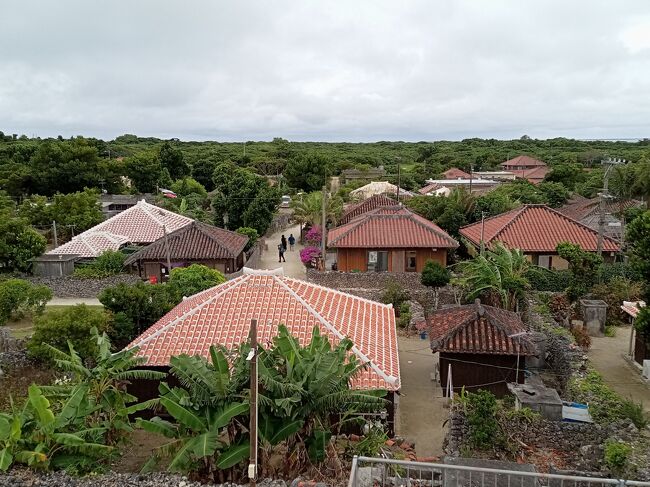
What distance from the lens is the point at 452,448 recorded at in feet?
36.1

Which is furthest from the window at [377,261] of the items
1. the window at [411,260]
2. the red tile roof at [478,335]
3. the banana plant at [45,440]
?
the banana plant at [45,440]

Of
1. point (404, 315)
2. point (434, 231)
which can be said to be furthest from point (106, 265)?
point (434, 231)

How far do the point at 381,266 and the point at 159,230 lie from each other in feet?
49.7

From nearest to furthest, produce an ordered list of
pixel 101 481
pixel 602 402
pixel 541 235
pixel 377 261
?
pixel 101 481 < pixel 602 402 < pixel 541 235 < pixel 377 261

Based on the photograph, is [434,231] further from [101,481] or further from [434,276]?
[101,481]

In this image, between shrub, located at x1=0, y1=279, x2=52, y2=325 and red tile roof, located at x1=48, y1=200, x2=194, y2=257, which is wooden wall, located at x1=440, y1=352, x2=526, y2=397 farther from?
red tile roof, located at x1=48, y1=200, x2=194, y2=257

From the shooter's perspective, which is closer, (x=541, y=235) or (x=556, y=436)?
(x=556, y=436)

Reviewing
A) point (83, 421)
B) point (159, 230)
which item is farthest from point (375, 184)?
point (83, 421)

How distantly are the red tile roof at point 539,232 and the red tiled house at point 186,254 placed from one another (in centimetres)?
1324

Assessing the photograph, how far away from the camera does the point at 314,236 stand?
120ft

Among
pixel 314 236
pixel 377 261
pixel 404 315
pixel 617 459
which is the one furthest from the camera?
pixel 314 236

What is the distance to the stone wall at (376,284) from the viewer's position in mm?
24203

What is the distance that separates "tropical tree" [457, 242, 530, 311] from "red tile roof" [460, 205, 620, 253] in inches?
234

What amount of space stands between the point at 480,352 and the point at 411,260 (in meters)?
13.6
